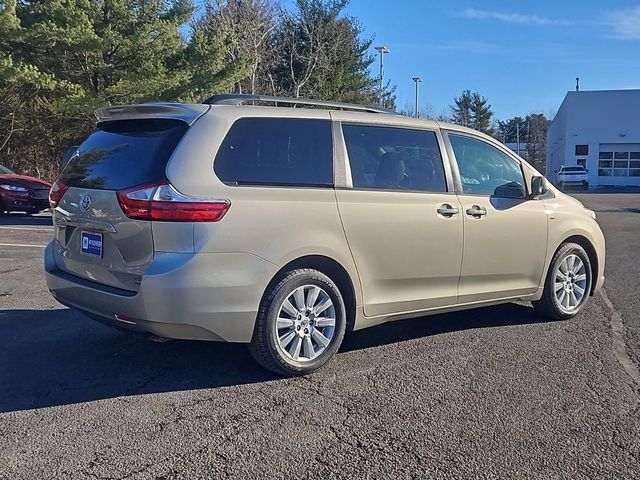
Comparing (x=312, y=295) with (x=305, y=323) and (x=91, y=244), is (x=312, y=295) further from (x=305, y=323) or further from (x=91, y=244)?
(x=91, y=244)

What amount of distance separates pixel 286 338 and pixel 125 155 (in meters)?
1.65

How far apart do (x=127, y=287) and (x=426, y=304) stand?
2.35 meters

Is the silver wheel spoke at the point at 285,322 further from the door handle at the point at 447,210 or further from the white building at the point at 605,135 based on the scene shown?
the white building at the point at 605,135

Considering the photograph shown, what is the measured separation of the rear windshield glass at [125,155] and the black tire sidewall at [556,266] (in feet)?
12.2

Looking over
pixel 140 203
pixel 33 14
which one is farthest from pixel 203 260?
pixel 33 14

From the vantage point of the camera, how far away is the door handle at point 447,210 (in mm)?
5130

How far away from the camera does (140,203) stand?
13.1ft

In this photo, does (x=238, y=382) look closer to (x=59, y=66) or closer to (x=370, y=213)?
(x=370, y=213)

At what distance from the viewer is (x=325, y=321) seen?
4.60m

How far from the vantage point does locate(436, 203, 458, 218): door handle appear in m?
5.13

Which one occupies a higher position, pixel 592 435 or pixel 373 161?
pixel 373 161

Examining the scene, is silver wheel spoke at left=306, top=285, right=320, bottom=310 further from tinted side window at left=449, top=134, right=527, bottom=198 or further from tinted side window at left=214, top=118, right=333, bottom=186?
tinted side window at left=449, top=134, right=527, bottom=198

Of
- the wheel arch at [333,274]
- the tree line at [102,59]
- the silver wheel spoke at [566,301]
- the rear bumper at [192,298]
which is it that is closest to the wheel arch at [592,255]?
the silver wheel spoke at [566,301]

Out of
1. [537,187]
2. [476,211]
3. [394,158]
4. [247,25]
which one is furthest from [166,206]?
[247,25]
